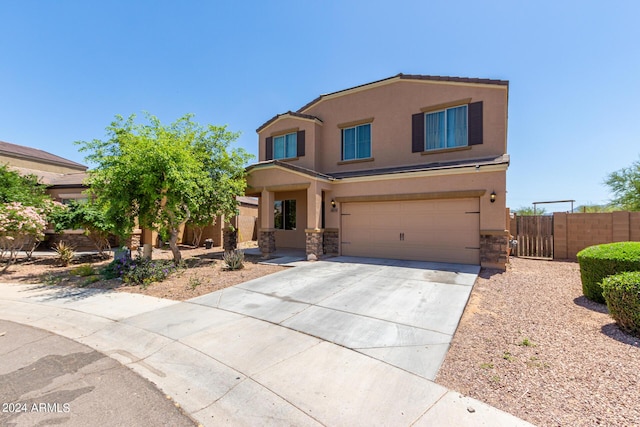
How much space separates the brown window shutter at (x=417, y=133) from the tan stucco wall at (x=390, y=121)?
0.21 metres

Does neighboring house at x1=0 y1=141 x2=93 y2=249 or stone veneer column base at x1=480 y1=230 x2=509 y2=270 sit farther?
neighboring house at x1=0 y1=141 x2=93 y2=249

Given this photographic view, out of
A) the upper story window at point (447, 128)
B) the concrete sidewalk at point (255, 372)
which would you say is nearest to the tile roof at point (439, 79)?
the upper story window at point (447, 128)

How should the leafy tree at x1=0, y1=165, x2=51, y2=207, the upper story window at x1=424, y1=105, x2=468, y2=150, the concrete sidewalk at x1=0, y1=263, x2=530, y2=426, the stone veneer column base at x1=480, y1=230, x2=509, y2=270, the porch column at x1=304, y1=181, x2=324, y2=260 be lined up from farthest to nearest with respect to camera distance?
1. the leafy tree at x1=0, y1=165, x2=51, y2=207
2. the porch column at x1=304, y1=181, x2=324, y2=260
3. the upper story window at x1=424, y1=105, x2=468, y2=150
4. the stone veneer column base at x1=480, y1=230, x2=509, y2=270
5. the concrete sidewalk at x1=0, y1=263, x2=530, y2=426

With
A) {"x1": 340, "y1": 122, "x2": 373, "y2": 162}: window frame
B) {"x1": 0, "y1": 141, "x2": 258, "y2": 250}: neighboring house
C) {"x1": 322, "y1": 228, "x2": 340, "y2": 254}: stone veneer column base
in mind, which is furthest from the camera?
{"x1": 0, "y1": 141, "x2": 258, "y2": 250}: neighboring house

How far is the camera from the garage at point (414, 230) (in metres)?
10.2

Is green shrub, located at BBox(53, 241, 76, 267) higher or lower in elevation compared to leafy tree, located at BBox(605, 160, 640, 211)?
lower

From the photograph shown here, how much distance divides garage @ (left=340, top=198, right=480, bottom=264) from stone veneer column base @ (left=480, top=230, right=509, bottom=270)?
225 mm

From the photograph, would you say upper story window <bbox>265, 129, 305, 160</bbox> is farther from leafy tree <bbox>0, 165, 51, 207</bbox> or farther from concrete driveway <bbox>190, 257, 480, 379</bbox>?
leafy tree <bbox>0, 165, 51, 207</bbox>

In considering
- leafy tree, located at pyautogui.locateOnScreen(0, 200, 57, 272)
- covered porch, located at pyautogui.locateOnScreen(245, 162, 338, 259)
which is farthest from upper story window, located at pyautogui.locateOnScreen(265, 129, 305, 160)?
leafy tree, located at pyautogui.locateOnScreen(0, 200, 57, 272)

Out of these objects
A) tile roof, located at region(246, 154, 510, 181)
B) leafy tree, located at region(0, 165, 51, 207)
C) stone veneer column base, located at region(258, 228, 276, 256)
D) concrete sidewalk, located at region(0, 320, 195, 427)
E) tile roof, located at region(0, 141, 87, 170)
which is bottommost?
concrete sidewalk, located at region(0, 320, 195, 427)

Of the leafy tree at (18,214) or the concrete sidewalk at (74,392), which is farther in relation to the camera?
the leafy tree at (18,214)

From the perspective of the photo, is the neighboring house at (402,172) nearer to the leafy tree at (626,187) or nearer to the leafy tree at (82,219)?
the leafy tree at (82,219)

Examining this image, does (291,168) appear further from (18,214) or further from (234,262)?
(18,214)

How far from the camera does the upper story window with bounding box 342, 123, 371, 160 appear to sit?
1393 centimetres
